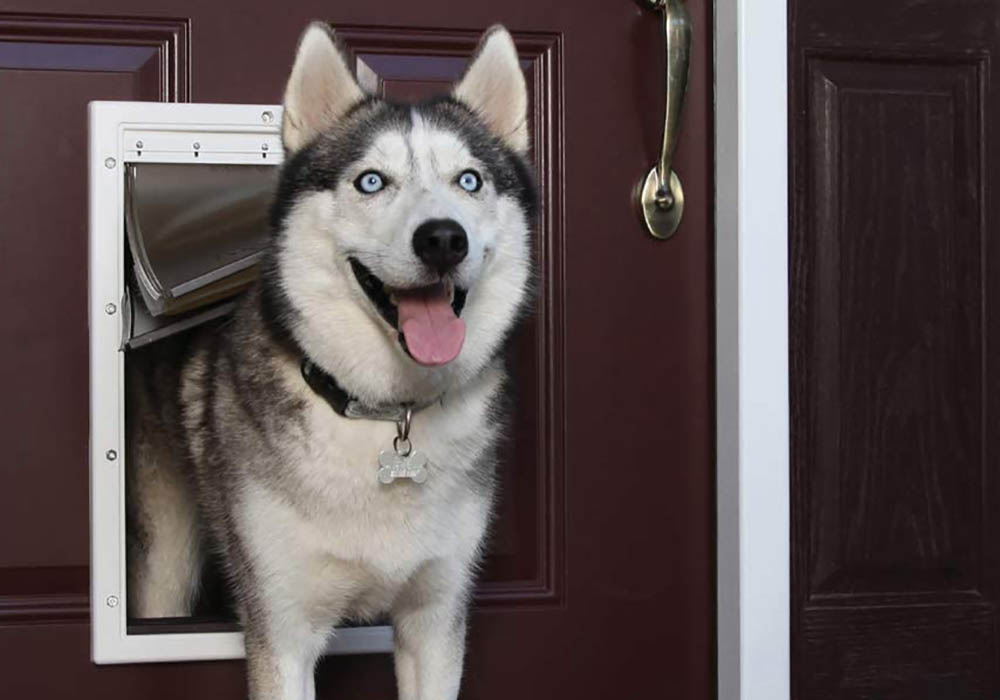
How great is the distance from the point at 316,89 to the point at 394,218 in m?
0.31

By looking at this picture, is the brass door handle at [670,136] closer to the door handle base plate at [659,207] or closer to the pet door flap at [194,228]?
the door handle base plate at [659,207]

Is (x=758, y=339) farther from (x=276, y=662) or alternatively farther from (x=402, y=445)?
(x=276, y=662)

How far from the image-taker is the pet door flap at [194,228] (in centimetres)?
220

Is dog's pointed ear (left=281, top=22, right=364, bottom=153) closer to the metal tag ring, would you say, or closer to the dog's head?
the dog's head

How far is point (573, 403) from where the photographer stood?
250cm

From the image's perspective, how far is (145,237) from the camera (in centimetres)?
226

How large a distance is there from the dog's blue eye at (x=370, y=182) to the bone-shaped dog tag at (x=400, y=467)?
404 mm

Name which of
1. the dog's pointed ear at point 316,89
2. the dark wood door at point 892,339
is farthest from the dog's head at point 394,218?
the dark wood door at point 892,339

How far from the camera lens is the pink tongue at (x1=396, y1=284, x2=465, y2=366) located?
1823mm

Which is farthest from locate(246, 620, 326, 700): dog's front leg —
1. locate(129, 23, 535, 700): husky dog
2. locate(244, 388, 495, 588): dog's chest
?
locate(244, 388, 495, 588): dog's chest

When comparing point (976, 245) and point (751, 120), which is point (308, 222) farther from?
point (976, 245)

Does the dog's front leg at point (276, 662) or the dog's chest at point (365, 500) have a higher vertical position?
the dog's chest at point (365, 500)

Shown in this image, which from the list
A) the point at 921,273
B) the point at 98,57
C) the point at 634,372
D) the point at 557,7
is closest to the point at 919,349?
the point at 921,273

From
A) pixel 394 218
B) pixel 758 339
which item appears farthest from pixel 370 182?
pixel 758 339
